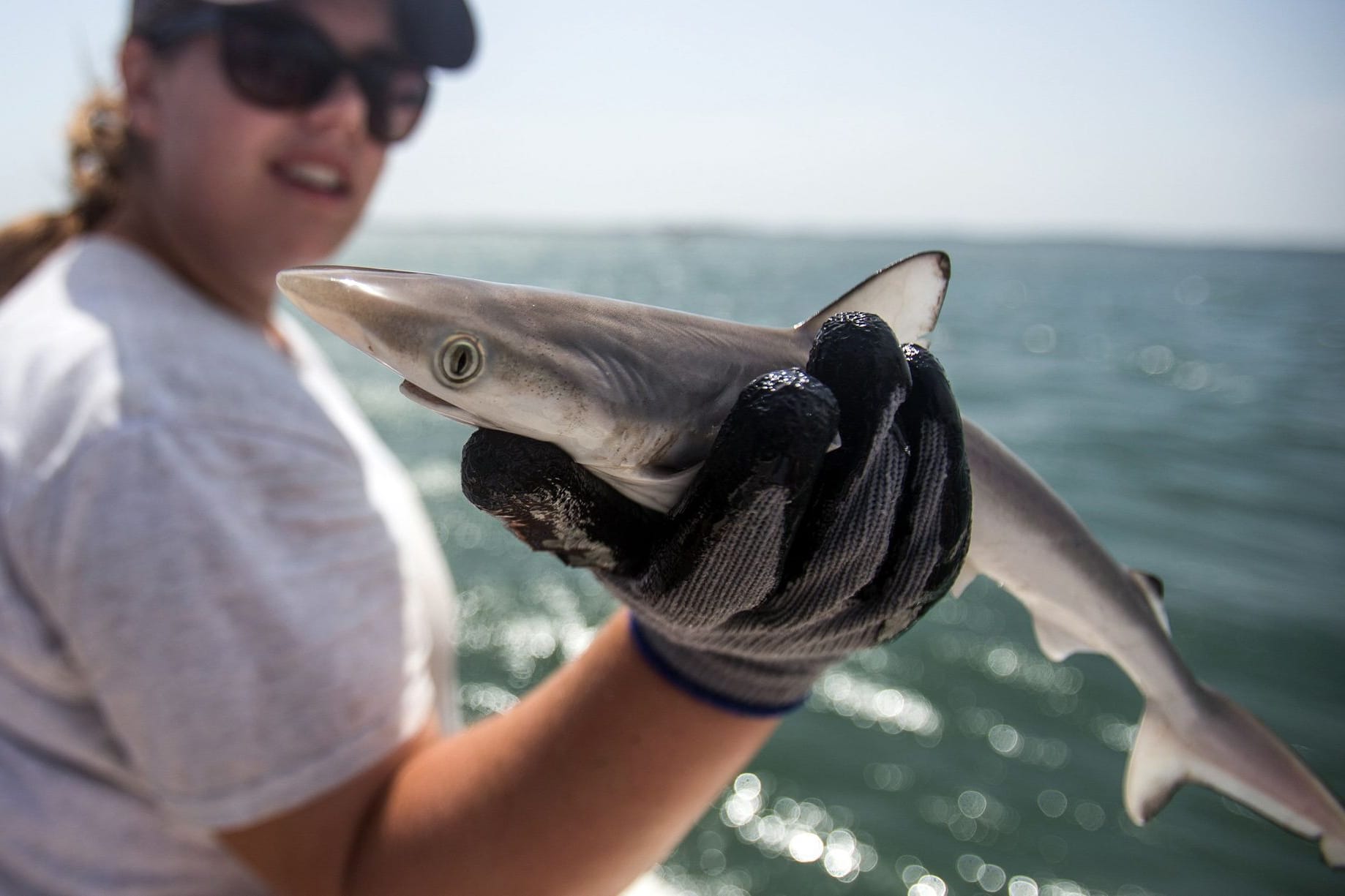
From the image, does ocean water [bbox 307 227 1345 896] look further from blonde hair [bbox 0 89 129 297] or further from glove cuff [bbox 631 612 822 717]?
blonde hair [bbox 0 89 129 297]

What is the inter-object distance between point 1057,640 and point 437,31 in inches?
112

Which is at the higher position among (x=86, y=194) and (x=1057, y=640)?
(x=86, y=194)

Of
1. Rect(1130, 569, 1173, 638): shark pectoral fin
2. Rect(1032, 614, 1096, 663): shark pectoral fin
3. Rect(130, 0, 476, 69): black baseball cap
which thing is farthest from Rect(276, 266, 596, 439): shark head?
Rect(130, 0, 476, 69): black baseball cap

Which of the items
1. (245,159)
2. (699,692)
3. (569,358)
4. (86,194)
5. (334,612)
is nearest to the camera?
(569,358)

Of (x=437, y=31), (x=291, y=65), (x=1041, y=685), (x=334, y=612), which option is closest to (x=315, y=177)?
(x=291, y=65)

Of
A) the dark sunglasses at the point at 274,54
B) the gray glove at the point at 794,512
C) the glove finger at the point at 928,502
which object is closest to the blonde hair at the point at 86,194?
the dark sunglasses at the point at 274,54

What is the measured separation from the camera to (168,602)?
1591 millimetres

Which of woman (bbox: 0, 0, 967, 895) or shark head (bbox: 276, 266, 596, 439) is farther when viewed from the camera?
woman (bbox: 0, 0, 967, 895)

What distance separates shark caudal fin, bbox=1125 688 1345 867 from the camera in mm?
1960

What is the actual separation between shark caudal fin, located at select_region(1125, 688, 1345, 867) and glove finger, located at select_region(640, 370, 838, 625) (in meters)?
1.41

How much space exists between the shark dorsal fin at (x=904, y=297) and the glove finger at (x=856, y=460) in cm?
23

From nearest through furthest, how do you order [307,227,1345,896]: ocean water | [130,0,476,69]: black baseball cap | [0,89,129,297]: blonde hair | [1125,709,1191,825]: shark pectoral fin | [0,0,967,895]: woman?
1. [0,0,967,895]: woman
2. [1125,709,1191,825]: shark pectoral fin
3. [0,89,129,297]: blonde hair
4. [130,0,476,69]: black baseball cap
5. [307,227,1345,896]: ocean water

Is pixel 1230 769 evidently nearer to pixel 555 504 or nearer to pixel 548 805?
pixel 548 805

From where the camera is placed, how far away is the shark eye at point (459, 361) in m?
1.16
